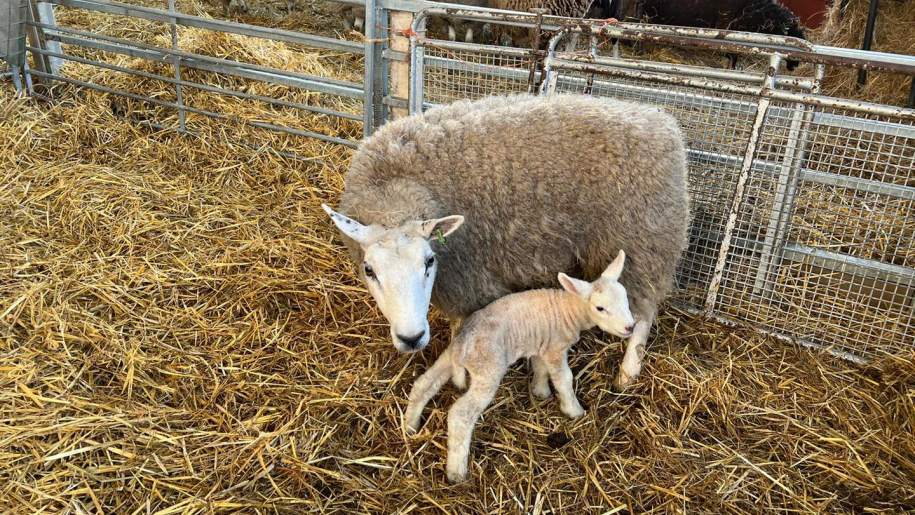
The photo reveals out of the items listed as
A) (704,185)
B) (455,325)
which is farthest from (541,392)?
(704,185)

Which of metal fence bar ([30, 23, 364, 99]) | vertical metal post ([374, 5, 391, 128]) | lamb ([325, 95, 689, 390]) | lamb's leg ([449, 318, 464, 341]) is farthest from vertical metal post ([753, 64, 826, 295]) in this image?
metal fence bar ([30, 23, 364, 99])

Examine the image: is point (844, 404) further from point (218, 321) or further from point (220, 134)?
point (220, 134)

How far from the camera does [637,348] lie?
356 cm

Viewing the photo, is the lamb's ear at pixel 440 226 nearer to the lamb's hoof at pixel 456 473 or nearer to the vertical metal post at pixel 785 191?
the lamb's hoof at pixel 456 473

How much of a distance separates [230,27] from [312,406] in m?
3.70

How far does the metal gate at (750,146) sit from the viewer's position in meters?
3.60

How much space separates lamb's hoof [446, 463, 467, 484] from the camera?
291 centimetres

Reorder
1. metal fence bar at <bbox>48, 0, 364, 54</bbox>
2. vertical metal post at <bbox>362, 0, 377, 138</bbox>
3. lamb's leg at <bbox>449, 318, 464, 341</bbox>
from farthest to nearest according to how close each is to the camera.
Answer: metal fence bar at <bbox>48, 0, 364, 54</bbox>
vertical metal post at <bbox>362, 0, 377, 138</bbox>
lamb's leg at <bbox>449, 318, 464, 341</bbox>

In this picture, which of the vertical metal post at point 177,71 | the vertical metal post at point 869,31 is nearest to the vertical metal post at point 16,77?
the vertical metal post at point 177,71

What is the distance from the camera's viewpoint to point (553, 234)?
3.43 metres

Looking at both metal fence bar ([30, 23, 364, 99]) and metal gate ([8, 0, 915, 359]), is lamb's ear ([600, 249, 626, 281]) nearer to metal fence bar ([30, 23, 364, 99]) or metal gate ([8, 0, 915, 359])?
metal gate ([8, 0, 915, 359])

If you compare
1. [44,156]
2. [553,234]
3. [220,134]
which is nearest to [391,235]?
[553,234]

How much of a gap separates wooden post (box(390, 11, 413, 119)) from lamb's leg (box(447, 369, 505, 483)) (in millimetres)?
2577

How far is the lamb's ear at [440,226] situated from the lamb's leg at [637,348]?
125cm
